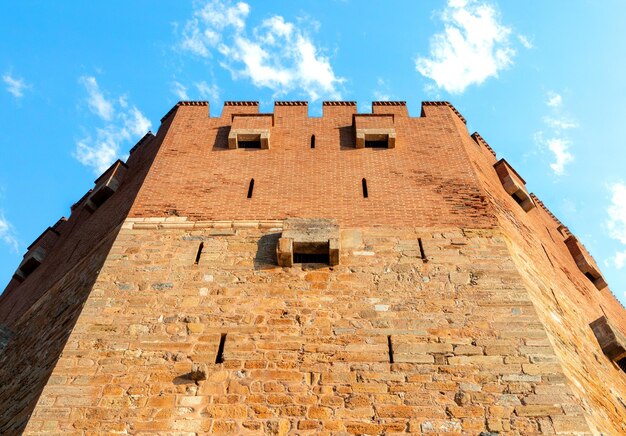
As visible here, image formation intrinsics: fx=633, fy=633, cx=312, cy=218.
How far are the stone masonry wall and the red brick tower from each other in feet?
0.08

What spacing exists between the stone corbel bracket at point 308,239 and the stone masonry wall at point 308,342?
19 centimetres

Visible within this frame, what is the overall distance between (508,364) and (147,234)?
17.5 feet

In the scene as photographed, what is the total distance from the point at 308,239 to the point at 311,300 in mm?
1122

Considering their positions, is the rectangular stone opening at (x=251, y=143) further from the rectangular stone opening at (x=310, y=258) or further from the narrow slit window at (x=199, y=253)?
the rectangular stone opening at (x=310, y=258)

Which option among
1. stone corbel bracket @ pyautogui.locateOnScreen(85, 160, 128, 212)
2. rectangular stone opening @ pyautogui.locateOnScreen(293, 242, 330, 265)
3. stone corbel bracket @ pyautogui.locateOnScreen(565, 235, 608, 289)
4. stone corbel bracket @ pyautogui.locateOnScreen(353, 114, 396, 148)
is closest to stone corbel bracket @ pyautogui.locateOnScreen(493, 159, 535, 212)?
stone corbel bracket @ pyautogui.locateOnScreen(565, 235, 608, 289)

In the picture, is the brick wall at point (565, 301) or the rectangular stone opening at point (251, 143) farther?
the rectangular stone opening at point (251, 143)

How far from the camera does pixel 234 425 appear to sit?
6.59 metres

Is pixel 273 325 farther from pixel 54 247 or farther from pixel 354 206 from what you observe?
pixel 54 247

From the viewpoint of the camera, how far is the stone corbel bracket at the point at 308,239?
8.70 m

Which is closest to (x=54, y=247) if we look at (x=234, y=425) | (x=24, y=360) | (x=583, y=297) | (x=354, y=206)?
(x=24, y=360)

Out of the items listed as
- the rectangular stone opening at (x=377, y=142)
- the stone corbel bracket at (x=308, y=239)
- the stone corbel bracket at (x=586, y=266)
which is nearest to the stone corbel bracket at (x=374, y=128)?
the rectangular stone opening at (x=377, y=142)

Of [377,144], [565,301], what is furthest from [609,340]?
[377,144]

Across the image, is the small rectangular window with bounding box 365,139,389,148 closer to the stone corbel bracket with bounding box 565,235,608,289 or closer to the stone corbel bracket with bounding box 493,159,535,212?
the stone corbel bracket with bounding box 493,159,535,212

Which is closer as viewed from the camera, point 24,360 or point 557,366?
point 557,366
